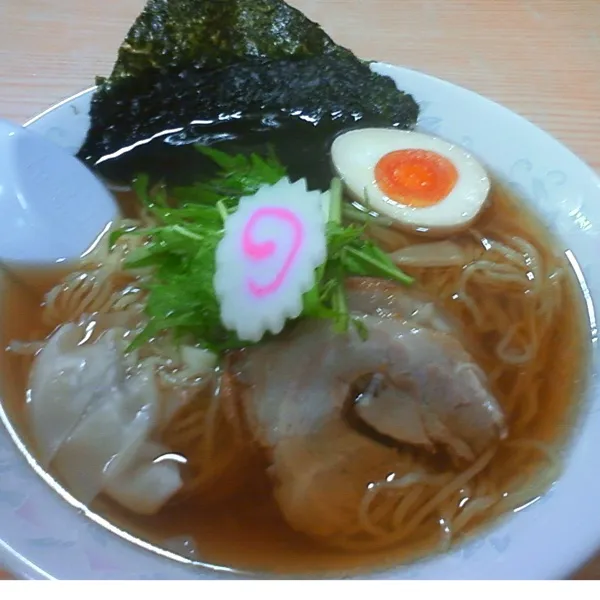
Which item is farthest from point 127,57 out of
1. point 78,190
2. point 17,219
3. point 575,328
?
point 575,328

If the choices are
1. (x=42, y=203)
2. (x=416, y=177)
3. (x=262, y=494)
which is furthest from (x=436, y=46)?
(x=262, y=494)

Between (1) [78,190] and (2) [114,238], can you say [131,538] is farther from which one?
(1) [78,190]

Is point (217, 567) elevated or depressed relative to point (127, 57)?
depressed

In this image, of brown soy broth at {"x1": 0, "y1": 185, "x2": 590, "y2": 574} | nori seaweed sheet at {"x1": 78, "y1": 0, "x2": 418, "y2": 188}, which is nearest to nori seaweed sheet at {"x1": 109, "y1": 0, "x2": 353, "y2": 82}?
nori seaweed sheet at {"x1": 78, "y1": 0, "x2": 418, "y2": 188}

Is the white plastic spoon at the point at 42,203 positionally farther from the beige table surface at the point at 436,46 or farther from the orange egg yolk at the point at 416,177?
the orange egg yolk at the point at 416,177

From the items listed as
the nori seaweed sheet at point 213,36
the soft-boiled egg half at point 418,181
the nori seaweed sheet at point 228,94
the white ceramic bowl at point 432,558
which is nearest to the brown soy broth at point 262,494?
the white ceramic bowl at point 432,558
